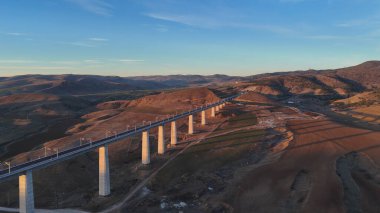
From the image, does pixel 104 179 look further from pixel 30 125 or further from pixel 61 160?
pixel 30 125

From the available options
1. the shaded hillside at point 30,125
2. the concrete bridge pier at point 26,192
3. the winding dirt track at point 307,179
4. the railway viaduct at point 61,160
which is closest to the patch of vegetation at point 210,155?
the railway viaduct at point 61,160

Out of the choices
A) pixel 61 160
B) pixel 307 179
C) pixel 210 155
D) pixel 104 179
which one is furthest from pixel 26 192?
pixel 307 179

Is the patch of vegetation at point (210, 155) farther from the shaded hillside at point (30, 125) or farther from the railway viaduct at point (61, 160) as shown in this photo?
the shaded hillside at point (30, 125)

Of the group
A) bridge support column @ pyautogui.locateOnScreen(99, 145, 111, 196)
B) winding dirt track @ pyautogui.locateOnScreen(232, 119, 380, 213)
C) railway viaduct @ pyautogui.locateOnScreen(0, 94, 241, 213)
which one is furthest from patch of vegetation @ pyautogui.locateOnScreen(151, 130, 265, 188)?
winding dirt track @ pyautogui.locateOnScreen(232, 119, 380, 213)

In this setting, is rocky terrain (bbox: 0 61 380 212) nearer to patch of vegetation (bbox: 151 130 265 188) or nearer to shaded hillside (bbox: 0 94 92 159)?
patch of vegetation (bbox: 151 130 265 188)

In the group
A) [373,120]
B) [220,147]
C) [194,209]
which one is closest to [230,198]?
[194,209]

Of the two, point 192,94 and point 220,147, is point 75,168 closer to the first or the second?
point 220,147

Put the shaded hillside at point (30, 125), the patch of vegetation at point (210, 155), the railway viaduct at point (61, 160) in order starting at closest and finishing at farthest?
the railway viaduct at point (61, 160)
the patch of vegetation at point (210, 155)
the shaded hillside at point (30, 125)

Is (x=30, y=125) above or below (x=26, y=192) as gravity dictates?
below

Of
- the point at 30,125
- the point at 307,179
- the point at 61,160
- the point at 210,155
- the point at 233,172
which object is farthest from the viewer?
the point at 30,125
